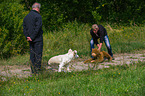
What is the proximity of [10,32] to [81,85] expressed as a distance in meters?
7.07

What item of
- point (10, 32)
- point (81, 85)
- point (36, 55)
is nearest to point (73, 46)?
point (10, 32)

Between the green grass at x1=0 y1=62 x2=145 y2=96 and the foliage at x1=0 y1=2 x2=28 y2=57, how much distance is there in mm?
4887

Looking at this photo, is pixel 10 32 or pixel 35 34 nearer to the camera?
pixel 35 34

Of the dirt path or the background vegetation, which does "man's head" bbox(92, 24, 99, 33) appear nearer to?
the dirt path

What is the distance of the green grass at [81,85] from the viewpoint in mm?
4284

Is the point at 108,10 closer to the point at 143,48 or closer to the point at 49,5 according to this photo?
the point at 49,5

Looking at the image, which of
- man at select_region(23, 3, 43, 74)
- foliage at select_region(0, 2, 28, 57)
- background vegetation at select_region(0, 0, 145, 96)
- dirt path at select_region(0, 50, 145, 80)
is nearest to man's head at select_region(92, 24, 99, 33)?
dirt path at select_region(0, 50, 145, 80)

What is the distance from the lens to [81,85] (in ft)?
15.7

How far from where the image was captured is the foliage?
10.2 metres

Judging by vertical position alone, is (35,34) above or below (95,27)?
below

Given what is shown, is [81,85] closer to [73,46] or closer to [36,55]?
[36,55]

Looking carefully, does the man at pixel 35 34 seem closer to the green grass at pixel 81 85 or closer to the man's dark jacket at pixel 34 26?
the man's dark jacket at pixel 34 26

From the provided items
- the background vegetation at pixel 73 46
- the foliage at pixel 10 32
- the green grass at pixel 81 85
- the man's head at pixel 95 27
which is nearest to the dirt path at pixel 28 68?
the background vegetation at pixel 73 46

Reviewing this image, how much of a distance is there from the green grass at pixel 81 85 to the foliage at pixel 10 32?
4887mm
